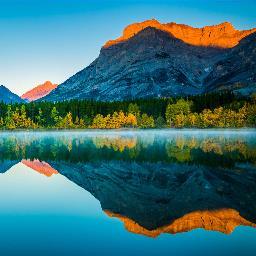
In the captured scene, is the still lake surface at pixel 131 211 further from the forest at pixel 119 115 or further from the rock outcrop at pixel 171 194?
the forest at pixel 119 115

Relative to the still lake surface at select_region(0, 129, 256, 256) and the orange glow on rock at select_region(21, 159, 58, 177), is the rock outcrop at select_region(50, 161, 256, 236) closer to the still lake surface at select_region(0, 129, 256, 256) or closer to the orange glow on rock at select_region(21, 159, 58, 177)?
the still lake surface at select_region(0, 129, 256, 256)

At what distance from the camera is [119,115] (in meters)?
182

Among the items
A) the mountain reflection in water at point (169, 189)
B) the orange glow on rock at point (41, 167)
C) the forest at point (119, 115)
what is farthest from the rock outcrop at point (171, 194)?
the forest at point (119, 115)

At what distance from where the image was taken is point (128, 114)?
185m

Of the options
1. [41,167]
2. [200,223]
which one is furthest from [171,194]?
[41,167]

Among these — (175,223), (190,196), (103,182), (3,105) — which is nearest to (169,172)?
(103,182)

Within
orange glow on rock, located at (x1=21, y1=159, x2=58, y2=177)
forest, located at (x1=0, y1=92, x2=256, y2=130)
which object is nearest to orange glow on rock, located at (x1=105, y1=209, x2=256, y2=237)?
→ orange glow on rock, located at (x1=21, y1=159, x2=58, y2=177)

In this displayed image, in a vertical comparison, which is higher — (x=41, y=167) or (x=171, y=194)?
(x=171, y=194)

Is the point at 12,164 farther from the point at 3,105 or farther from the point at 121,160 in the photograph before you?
the point at 3,105

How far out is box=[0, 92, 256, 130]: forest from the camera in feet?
568

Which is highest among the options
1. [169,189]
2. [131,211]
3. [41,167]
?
[131,211]

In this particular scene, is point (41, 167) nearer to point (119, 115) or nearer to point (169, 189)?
point (169, 189)

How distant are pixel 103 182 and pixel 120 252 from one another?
51.2 ft

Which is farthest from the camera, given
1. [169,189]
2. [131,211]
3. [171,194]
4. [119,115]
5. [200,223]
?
[119,115]
